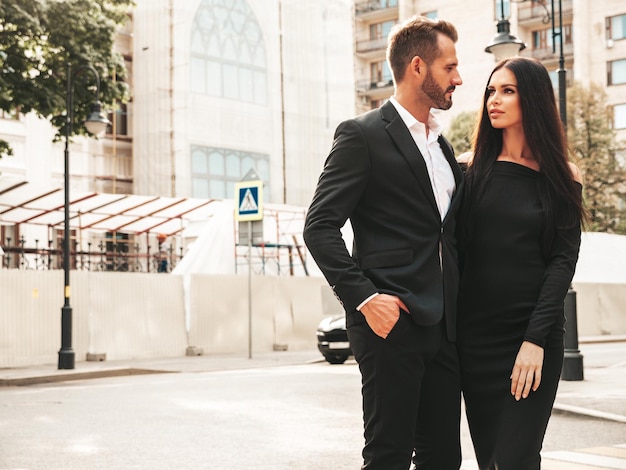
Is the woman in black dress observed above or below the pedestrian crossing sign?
below

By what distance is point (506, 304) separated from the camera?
354 cm

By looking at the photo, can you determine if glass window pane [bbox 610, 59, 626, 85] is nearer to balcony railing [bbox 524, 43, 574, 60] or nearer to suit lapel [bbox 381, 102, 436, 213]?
balcony railing [bbox 524, 43, 574, 60]

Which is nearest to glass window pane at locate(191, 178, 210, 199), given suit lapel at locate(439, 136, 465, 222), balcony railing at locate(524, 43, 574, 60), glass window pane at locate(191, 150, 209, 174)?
glass window pane at locate(191, 150, 209, 174)

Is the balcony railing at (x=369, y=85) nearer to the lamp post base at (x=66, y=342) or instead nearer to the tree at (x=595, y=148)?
the tree at (x=595, y=148)

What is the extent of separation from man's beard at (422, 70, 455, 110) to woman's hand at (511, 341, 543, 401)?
34.7 inches

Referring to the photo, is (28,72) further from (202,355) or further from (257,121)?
(257,121)

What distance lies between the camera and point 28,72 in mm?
23531

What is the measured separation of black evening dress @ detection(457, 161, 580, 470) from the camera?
11.4 ft

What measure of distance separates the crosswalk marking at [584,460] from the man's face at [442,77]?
12.1ft

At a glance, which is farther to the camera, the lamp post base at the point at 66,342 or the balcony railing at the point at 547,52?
the balcony railing at the point at 547,52

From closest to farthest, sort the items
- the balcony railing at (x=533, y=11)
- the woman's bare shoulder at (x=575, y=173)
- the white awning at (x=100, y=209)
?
the woman's bare shoulder at (x=575, y=173) → the white awning at (x=100, y=209) → the balcony railing at (x=533, y=11)

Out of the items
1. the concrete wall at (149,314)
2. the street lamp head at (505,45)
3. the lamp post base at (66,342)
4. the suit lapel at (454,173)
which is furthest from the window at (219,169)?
the suit lapel at (454,173)

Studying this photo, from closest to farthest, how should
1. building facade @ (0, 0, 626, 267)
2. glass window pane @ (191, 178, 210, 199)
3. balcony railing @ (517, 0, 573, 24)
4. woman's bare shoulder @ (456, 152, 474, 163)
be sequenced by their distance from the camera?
woman's bare shoulder @ (456, 152, 474, 163) < building facade @ (0, 0, 626, 267) < glass window pane @ (191, 178, 210, 199) < balcony railing @ (517, 0, 573, 24)

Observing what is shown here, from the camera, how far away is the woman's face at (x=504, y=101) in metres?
3.64
